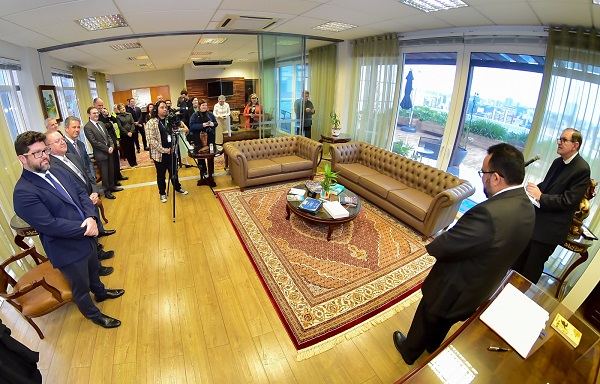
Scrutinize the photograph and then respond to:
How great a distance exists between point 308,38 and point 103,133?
4.71 metres

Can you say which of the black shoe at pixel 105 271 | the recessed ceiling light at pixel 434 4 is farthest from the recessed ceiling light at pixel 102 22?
the recessed ceiling light at pixel 434 4

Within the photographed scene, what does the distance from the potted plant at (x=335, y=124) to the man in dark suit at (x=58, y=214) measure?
5.27 m

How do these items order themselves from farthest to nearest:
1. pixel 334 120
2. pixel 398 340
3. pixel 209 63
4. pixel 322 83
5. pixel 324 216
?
pixel 209 63, pixel 322 83, pixel 334 120, pixel 324 216, pixel 398 340

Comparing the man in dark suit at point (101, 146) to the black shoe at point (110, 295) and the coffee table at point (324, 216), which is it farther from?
the coffee table at point (324, 216)

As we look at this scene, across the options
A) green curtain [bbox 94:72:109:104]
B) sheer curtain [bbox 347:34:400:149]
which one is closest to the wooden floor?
sheer curtain [bbox 347:34:400:149]

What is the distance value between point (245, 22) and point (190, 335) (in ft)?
14.9

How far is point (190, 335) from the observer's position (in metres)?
2.22

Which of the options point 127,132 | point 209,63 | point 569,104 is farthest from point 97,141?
point 209,63

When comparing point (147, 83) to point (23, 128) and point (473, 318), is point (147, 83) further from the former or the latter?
point (473, 318)

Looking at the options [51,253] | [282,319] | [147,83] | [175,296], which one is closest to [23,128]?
[51,253]

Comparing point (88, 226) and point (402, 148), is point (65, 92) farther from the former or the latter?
point (402, 148)

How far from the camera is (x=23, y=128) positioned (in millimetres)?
4625

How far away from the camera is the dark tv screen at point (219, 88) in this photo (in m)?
11.1

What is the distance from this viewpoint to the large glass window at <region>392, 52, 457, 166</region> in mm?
4797
